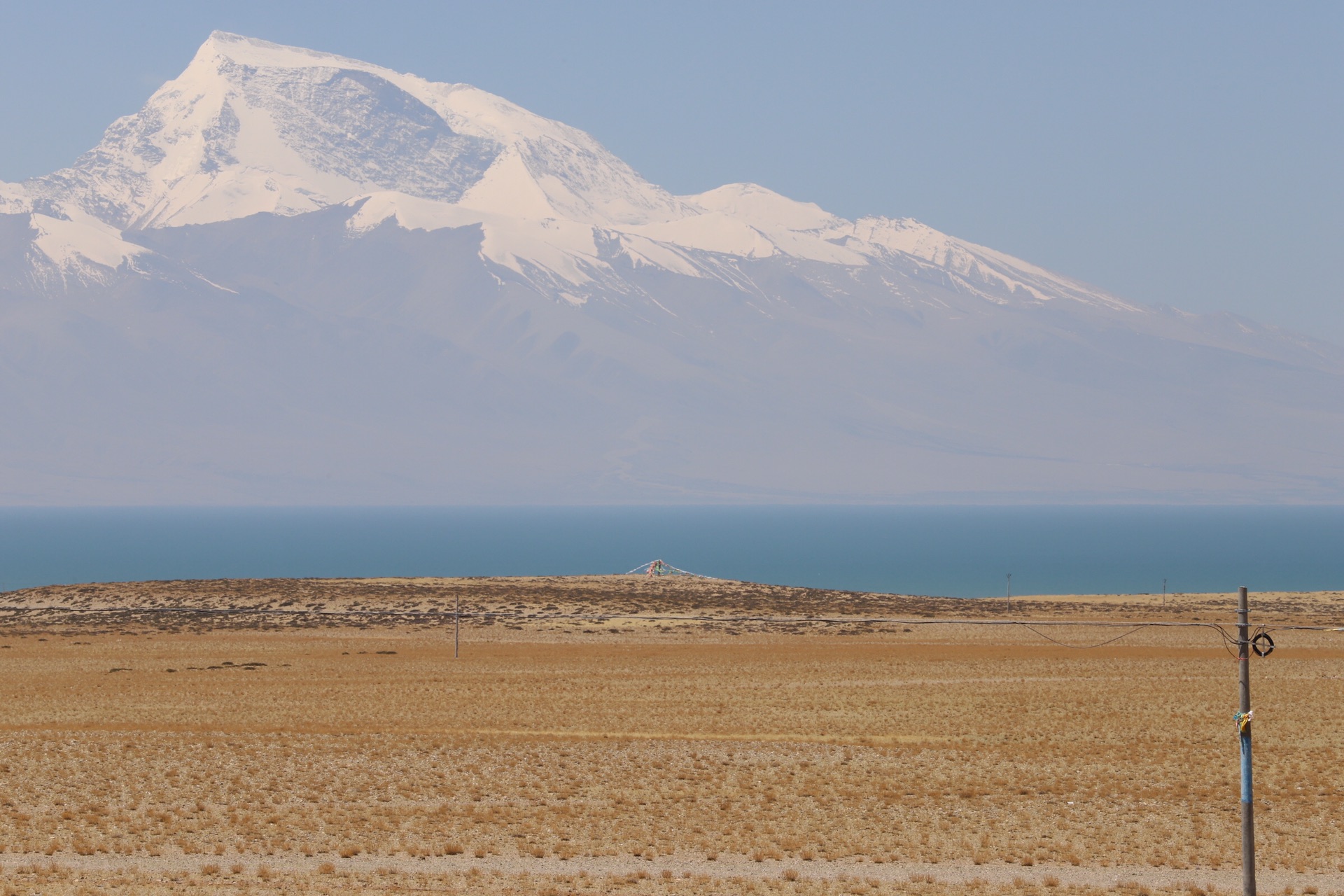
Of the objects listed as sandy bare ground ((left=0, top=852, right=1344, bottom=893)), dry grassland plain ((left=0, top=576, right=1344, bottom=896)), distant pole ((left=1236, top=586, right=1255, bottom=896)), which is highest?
distant pole ((left=1236, top=586, right=1255, bottom=896))

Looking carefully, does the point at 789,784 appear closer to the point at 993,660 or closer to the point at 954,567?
the point at 993,660

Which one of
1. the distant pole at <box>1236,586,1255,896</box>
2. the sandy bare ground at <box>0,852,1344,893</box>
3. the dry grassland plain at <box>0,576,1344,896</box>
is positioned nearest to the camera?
the distant pole at <box>1236,586,1255,896</box>

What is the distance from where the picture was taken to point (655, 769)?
2711cm

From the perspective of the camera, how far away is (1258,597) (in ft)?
275

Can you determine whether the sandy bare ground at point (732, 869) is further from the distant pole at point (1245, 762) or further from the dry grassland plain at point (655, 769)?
the distant pole at point (1245, 762)

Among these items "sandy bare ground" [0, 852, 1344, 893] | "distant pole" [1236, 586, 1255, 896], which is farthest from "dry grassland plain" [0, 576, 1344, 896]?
"distant pole" [1236, 586, 1255, 896]

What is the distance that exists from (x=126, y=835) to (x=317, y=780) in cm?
453

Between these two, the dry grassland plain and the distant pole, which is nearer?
the distant pole

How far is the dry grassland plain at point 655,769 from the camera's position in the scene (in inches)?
789

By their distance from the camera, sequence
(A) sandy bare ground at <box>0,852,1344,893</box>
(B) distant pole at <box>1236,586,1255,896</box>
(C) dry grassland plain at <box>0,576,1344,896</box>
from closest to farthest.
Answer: (B) distant pole at <box>1236,586,1255,896</box> < (A) sandy bare ground at <box>0,852,1344,893</box> < (C) dry grassland plain at <box>0,576,1344,896</box>

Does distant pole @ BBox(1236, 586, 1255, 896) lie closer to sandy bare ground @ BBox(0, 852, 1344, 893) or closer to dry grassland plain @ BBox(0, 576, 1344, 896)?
dry grassland plain @ BBox(0, 576, 1344, 896)

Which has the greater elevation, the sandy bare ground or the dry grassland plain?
the dry grassland plain

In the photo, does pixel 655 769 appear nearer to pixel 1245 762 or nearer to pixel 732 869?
pixel 732 869

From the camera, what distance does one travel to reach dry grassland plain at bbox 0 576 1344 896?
20.0m
